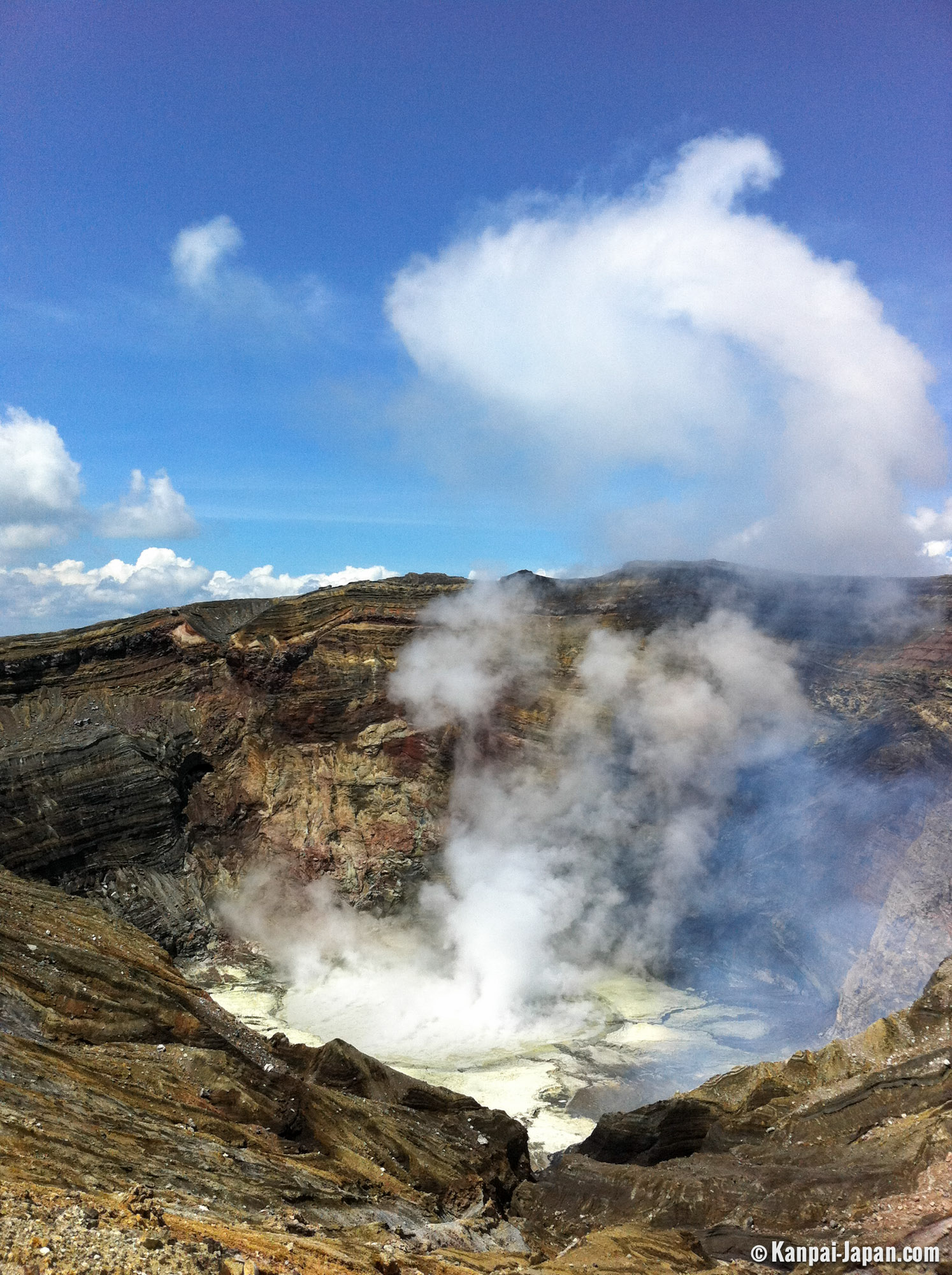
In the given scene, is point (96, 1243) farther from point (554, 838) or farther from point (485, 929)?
point (554, 838)

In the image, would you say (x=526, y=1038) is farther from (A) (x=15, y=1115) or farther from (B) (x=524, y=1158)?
(A) (x=15, y=1115)

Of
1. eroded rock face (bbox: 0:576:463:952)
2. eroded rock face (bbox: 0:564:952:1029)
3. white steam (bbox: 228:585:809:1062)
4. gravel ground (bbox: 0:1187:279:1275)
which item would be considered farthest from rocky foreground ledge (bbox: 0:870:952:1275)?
eroded rock face (bbox: 0:576:463:952)

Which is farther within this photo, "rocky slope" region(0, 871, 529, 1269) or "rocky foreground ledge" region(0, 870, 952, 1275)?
"rocky slope" region(0, 871, 529, 1269)

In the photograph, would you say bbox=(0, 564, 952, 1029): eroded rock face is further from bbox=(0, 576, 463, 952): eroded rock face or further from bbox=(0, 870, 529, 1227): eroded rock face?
bbox=(0, 870, 529, 1227): eroded rock face

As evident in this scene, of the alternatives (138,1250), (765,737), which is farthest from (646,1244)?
(765,737)

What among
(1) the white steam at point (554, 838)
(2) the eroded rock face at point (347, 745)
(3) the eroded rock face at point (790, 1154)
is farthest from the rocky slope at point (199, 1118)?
(2) the eroded rock face at point (347, 745)

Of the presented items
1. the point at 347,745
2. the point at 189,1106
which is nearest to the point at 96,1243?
the point at 189,1106
